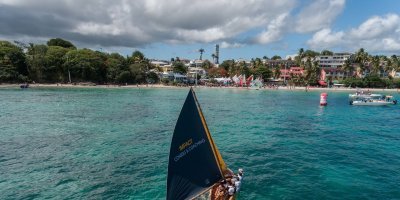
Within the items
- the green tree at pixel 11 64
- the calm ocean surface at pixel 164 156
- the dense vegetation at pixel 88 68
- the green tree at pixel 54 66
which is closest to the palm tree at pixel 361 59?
the dense vegetation at pixel 88 68

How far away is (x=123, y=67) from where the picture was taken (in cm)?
17662

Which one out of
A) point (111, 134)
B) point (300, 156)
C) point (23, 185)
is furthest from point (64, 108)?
point (300, 156)

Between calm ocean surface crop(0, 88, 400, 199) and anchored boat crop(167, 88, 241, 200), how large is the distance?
8.28m

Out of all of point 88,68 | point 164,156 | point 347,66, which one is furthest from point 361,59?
point 164,156

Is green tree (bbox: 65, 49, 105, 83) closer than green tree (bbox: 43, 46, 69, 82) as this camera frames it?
No

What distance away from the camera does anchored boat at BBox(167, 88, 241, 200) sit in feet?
49.5

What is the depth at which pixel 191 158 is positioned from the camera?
15875 mm

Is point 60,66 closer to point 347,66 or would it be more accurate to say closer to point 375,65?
point 347,66

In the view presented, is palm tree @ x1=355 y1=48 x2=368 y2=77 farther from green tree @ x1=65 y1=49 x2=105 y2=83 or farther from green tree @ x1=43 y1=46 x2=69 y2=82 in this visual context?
green tree @ x1=43 y1=46 x2=69 y2=82

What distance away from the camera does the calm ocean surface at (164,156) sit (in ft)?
82.5

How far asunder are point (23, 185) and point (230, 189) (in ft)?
59.0

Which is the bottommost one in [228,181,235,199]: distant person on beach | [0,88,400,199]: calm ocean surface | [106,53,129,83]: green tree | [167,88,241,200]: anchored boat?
[0,88,400,199]: calm ocean surface

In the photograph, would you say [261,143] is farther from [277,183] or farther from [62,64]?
[62,64]

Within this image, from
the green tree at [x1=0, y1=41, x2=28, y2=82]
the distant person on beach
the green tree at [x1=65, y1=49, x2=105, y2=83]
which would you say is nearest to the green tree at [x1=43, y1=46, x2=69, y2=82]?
the green tree at [x1=65, y1=49, x2=105, y2=83]
